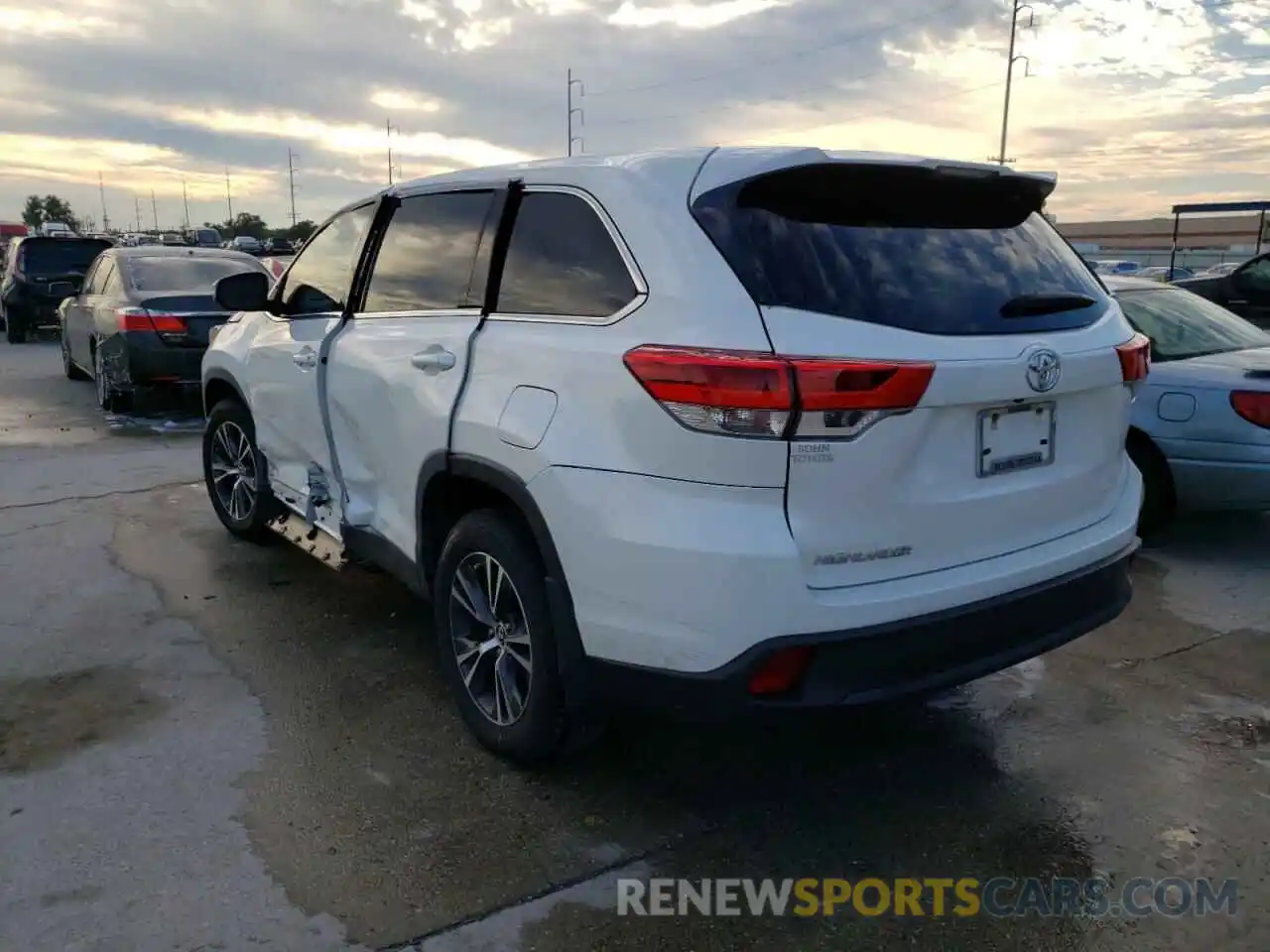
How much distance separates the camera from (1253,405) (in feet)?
17.6

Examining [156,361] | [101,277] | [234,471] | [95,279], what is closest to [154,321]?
[156,361]

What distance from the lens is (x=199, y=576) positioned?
17.4 feet

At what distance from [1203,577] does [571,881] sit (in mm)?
4027

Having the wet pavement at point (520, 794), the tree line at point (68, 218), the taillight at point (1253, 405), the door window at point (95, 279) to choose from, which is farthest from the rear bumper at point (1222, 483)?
the tree line at point (68, 218)

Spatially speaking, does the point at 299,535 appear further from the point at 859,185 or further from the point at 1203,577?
the point at 1203,577

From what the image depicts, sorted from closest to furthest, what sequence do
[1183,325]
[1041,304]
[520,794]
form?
[1041,304] → [520,794] → [1183,325]

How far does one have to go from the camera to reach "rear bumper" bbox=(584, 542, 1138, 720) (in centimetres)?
262

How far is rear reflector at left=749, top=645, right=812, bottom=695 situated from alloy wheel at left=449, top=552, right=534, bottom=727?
0.78 meters

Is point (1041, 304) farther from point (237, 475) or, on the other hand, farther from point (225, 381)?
point (237, 475)

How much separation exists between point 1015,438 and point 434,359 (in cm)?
185

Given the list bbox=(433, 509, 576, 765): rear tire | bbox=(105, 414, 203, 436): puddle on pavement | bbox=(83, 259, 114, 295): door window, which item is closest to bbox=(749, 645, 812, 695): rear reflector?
bbox=(433, 509, 576, 765): rear tire

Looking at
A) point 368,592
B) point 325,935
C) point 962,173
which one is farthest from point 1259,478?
point 325,935

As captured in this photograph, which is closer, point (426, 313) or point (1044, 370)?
point (1044, 370)

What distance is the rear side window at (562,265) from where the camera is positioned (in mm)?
2930
